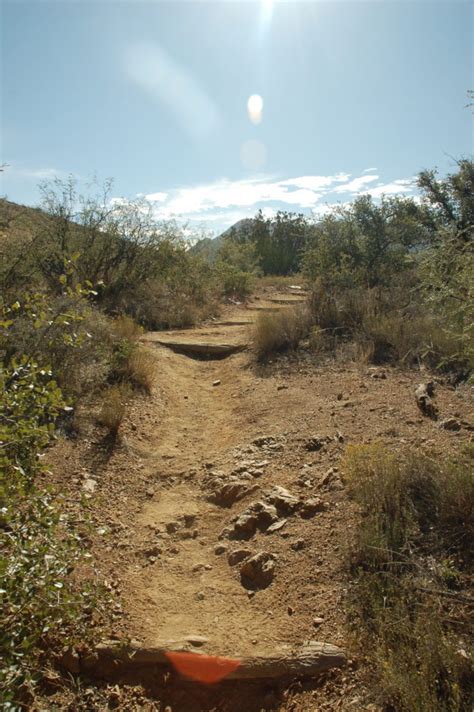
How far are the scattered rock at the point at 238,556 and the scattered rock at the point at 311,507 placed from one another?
1.73 ft

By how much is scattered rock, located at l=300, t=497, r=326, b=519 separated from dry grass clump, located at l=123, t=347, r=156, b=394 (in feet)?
10.9

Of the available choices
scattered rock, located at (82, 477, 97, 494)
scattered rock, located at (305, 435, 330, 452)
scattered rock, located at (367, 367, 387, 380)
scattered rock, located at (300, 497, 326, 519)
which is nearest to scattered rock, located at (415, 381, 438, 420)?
scattered rock, located at (367, 367, 387, 380)

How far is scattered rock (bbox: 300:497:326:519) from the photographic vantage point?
3637 mm

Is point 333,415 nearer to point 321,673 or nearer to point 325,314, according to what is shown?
point 321,673

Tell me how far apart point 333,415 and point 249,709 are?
330cm

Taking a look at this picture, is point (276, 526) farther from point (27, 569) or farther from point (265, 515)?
point (27, 569)

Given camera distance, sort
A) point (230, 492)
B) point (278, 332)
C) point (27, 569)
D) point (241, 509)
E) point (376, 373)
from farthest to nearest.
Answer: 1. point (278, 332)
2. point (376, 373)
3. point (230, 492)
4. point (241, 509)
5. point (27, 569)

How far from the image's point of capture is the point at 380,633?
2.38m

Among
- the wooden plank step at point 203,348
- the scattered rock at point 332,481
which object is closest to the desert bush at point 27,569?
the scattered rock at point 332,481

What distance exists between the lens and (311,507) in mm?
3672

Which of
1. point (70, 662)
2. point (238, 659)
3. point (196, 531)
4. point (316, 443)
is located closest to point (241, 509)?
point (196, 531)

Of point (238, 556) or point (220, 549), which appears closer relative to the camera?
point (238, 556)

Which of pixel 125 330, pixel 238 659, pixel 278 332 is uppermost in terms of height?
pixel 125 330

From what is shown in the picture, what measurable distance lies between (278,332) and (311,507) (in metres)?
4.95
